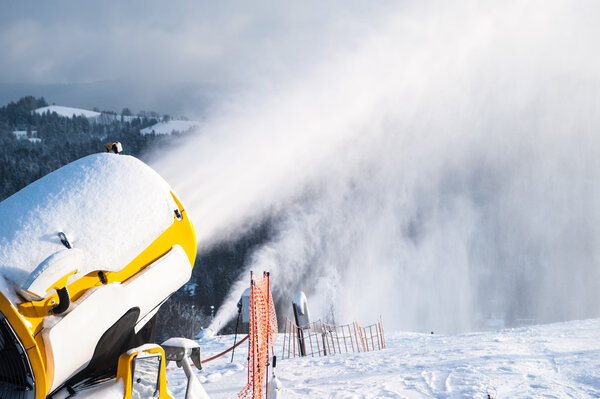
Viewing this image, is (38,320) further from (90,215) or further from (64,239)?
(90,215)

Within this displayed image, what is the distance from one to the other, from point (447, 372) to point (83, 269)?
21.7 feet

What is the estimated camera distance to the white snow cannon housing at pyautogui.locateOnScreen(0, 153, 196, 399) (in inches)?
107

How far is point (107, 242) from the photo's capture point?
312 cm

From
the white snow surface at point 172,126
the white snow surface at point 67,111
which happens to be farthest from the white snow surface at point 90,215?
the white snow surface at point 67,111

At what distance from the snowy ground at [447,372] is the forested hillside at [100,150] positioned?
51.4m

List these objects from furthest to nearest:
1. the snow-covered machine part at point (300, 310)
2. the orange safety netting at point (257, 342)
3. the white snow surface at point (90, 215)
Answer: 1. the snow-covered machine part at point (300, 310)
2. the orange safety netting at point (257, 342)
3. the white snow surface at point (90, 215)

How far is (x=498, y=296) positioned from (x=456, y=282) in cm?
2097

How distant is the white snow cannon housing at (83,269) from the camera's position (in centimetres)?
271

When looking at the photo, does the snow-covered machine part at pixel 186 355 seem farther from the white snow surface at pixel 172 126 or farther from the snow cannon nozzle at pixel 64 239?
the white snow surface at pixel 172 126

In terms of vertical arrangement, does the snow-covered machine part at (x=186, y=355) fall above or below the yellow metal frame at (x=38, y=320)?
below

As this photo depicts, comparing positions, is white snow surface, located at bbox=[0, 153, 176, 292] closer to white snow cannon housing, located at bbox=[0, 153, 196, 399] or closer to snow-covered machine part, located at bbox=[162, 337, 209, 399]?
white snow cannon housing, located at bbox=[0, 153, 196, 399]

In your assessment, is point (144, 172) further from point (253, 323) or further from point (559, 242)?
point (559, 242)

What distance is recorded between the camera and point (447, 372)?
24.6 ft

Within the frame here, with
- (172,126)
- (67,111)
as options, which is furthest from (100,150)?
(67,111)
